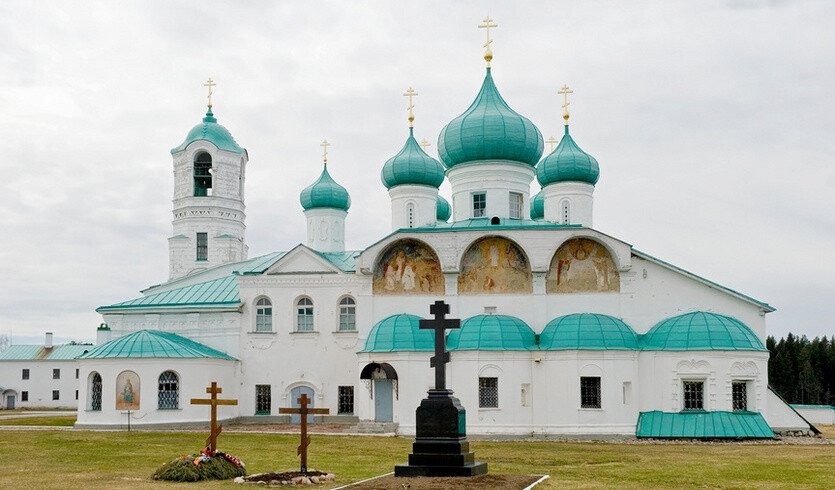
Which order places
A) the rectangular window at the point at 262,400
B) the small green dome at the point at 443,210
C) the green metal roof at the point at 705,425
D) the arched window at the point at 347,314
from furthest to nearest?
the small green dome at the point at 443,210 < the rectangular window at the point at 262,400 < the arched window at the point at 347,314 < the green metal roof at the point at 705,425

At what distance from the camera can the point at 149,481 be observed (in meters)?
16.3

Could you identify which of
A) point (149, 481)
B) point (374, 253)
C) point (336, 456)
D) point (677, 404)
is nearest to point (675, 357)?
point (677, 404)

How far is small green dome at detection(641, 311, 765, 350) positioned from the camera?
28469 millimetres

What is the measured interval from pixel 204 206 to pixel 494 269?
653 inches

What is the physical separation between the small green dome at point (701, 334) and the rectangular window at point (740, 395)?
1207 millimetres

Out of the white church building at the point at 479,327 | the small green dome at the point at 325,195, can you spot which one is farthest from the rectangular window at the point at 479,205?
the small green dome at the point at 325,195

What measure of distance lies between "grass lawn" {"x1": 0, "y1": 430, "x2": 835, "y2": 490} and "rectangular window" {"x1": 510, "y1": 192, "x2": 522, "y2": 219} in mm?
9346

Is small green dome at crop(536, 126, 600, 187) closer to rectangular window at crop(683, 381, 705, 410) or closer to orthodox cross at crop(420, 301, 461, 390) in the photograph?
rectangular window at crop(683, 381, 705, 410)

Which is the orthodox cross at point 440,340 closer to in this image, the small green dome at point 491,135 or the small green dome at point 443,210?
the small green dome at point 491,135

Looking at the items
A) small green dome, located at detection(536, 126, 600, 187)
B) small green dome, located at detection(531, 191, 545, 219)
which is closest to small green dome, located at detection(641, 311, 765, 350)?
small green dome, located at detection(536, 126, 600, 187)

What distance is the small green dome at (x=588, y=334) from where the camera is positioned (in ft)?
94.5

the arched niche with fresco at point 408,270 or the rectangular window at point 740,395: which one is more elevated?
the arched niche with fresco at point 408,270

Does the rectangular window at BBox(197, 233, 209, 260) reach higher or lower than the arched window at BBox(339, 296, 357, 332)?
higher

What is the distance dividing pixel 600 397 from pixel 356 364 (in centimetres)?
967
